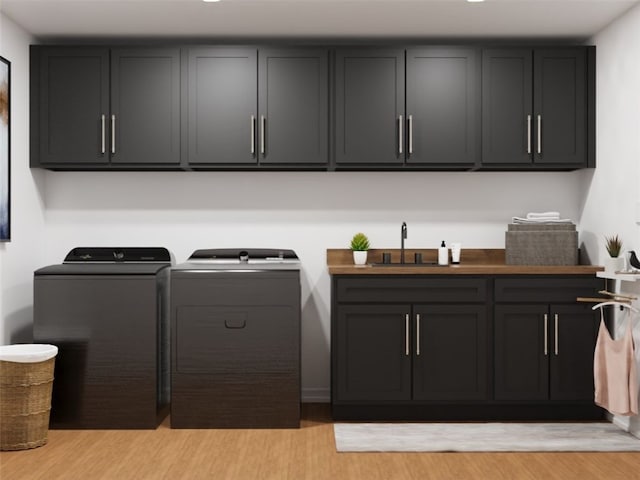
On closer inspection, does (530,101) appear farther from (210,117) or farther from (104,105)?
(104,105)

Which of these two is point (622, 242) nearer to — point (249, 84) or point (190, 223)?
point (249, 84)

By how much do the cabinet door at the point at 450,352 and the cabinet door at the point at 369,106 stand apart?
39.8 inches

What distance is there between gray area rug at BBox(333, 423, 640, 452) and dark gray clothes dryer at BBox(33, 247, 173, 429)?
118cm

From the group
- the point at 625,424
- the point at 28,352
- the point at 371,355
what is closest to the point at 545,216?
the point at 625,424

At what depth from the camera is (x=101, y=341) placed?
378 cm

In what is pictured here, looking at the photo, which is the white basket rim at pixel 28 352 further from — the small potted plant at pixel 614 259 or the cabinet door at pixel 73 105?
the small potted plant at pixel 614 259

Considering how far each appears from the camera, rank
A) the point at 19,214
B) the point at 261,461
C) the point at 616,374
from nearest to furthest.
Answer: the point at 261,461, the point at 616,374, the point at 19,214

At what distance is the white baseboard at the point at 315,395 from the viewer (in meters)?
4.46

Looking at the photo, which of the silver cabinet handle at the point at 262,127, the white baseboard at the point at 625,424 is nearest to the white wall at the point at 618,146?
the white baseboard at the point at 625,424

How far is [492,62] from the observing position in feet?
13.5

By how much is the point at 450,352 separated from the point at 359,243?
911 millimetres

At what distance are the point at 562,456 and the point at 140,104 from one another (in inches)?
124

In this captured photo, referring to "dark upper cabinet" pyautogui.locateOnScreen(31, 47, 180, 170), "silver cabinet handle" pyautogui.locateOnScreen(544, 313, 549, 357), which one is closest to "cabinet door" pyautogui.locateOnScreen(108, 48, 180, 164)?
"dark upper cabinet" pyautogui.locateOnScreen(31, 47, 180, 170)

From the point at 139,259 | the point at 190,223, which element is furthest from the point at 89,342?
the point at 190,223
